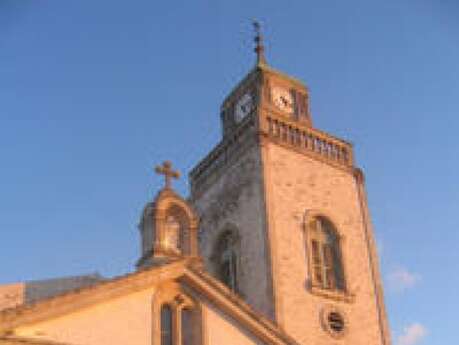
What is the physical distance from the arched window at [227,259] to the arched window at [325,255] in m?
2.89

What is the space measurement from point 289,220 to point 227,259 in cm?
304

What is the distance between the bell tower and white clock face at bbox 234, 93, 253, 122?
47 millimetres

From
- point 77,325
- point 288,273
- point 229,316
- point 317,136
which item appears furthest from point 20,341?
point 317,136

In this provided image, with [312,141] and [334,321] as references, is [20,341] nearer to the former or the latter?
[334,321]

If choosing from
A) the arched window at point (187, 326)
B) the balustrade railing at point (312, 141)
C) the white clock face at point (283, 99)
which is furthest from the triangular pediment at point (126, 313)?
the white clock face at point (283, 99)

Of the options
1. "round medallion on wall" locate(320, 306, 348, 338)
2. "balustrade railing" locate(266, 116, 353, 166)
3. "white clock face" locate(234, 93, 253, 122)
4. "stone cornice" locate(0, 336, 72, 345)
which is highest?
"white clock face" locate(234, 93, 253, 122)

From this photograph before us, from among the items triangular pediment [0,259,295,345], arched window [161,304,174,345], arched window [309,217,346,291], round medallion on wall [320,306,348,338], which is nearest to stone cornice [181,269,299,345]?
triangular pediment [0,259,295,345]

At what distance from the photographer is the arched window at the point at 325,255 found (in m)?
25.4

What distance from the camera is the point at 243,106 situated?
30188mm

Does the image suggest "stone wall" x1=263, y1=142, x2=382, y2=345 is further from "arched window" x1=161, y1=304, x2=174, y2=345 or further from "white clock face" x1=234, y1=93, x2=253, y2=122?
"arched window" x1=161, y1=304, x2=174, y2=345

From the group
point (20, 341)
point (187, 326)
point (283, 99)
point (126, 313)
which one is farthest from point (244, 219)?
point (20, 341)

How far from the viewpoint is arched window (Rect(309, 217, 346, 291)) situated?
25.4 m

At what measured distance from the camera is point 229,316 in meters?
18.7

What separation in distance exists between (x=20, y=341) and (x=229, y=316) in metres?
5.80
